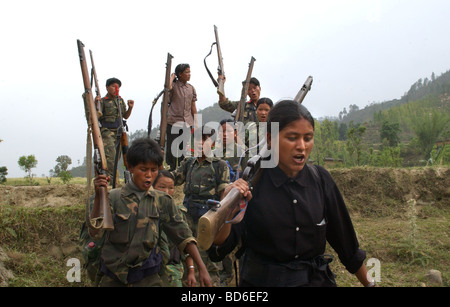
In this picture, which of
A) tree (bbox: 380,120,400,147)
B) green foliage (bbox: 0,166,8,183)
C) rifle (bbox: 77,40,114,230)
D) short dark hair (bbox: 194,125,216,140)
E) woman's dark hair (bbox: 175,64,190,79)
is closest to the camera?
rifle (bbox: 77,40,114,230)

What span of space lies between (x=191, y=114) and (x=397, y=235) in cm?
476

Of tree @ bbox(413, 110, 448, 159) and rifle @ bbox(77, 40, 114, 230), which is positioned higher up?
tree @ bbox(413, 110, 448, 159)

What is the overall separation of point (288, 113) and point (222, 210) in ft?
2.28

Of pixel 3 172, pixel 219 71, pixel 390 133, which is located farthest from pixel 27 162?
pixel 390 133

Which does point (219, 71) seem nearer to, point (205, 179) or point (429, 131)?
point (205, 179)

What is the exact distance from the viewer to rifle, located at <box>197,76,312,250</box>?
5.37ft

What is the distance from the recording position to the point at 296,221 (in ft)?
6.57

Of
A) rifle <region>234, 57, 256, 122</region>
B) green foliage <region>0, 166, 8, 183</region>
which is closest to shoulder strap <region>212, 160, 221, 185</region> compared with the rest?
rifle <region>234, 57, 256, 122</region>

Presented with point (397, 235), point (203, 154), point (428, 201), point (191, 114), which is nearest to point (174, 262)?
point (203, 154)

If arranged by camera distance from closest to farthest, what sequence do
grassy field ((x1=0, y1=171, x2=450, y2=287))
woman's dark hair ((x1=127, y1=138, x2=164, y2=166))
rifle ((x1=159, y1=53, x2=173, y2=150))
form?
woman's dark hair ((x1=127, y1=138, x2=164, y2=166)), rifle ((x1=159, y1=53, x2=173, y2=150)), grassy field ((x1=0, y1=171, x2=450, y2=287))

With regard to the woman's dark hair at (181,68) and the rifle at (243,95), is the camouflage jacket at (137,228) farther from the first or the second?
the woman's dark hair at (181,68)

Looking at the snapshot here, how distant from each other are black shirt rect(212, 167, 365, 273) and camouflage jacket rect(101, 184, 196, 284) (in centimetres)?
90

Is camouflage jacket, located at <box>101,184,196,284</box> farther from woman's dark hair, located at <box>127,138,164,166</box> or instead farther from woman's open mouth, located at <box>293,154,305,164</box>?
woman's open mouth, located at <box>293,154,305,164</box>

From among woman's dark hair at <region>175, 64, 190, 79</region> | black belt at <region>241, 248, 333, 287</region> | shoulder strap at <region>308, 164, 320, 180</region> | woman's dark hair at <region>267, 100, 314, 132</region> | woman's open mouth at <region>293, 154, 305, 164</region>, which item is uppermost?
woman's dark hair at <region>175, 64, 190, 79</region>
